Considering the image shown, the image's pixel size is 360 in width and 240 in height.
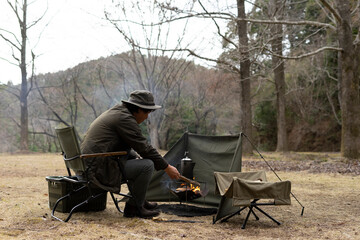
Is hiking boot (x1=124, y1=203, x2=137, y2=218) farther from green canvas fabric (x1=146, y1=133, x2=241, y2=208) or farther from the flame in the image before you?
green canvas fabric (x1=146, y1=133, x2=241, y2=208)

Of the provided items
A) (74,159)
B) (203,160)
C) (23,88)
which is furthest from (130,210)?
(23,88)

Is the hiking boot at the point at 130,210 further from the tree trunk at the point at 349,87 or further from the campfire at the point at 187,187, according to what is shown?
the tree trunk at the point at 349,87

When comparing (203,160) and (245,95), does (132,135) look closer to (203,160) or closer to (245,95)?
(203,160)

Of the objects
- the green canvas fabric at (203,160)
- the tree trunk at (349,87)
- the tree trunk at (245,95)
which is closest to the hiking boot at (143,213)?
the green canvas fabric at (203,160)

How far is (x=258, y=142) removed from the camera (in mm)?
20859

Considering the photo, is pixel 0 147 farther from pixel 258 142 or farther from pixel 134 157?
pixel 134 157

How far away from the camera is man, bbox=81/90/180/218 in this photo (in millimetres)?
3281

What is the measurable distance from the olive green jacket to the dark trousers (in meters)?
0.07

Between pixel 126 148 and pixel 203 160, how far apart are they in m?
1.13

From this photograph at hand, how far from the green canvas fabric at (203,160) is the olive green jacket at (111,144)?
957 millimetres

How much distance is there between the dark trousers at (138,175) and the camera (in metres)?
3.45

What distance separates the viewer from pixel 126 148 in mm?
3551

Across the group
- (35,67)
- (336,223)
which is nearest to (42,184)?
(336,223)

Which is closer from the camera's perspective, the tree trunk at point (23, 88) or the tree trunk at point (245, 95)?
the tree trunk at point (245, 95)
